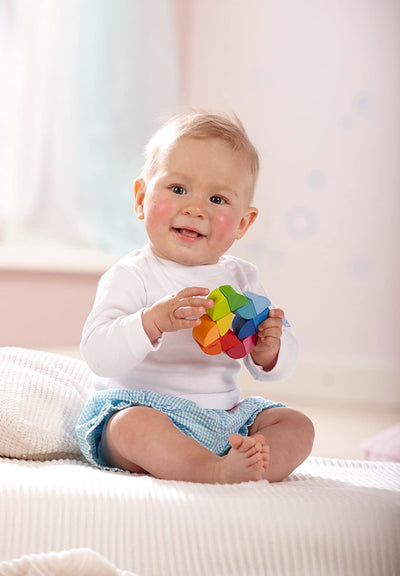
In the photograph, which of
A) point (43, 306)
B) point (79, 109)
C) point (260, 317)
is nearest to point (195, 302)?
point (260, 317)

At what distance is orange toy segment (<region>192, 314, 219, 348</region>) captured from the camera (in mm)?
1061

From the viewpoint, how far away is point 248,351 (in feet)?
3.68

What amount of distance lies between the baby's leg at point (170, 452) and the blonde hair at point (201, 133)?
398 millimetres

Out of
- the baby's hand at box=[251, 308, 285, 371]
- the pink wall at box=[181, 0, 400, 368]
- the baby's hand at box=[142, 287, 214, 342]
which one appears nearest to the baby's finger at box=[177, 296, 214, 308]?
the baby's hand at box=[142, 287, 214, 342]

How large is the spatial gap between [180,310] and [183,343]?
0.15 metres

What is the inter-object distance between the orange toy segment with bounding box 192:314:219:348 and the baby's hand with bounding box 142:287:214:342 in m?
0.01

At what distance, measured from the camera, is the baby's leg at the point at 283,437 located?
107 cm

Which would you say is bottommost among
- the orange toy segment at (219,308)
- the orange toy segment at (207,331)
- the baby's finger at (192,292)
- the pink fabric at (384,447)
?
the pink fabric at (384,447)

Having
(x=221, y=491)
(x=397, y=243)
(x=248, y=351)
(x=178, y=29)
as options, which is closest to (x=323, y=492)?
(x=221, y=491)

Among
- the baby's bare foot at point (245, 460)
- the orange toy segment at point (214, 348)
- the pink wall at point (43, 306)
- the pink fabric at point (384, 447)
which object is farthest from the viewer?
the pink wall at point (43, 306)

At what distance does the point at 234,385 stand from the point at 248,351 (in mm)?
126

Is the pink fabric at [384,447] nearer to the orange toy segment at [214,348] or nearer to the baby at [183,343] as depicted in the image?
the baby at [183,343]

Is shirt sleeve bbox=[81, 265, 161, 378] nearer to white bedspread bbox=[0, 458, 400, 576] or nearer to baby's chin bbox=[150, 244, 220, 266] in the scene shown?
baby's chin bbox=[150, 244, 220, 266]

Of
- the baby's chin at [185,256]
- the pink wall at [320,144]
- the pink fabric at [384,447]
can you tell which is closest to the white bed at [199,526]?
the baby's chin at [185,256]
